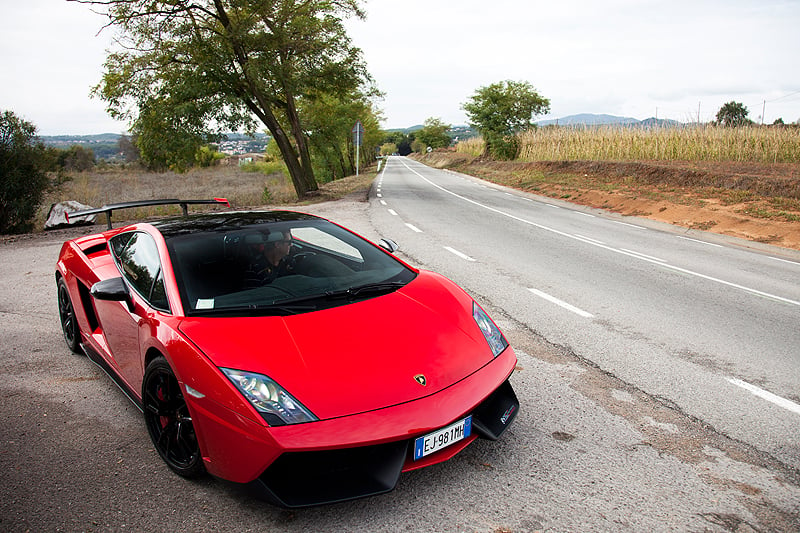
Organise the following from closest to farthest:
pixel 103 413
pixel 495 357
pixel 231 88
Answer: pixel 495 357
pixel 103 413
pixel 231 88

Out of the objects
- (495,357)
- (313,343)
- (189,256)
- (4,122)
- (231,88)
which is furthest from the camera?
(231,88)

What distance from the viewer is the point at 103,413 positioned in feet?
11.7

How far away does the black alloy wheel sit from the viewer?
179 inches

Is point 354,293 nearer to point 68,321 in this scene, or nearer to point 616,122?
point 68,321

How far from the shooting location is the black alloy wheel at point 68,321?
15.0 feet

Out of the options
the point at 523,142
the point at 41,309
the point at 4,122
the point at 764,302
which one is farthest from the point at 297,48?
the point at 523,142

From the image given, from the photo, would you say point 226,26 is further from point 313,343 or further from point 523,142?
point 523,142

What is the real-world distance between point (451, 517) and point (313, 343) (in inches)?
40.4

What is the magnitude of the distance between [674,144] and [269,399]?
25253mm

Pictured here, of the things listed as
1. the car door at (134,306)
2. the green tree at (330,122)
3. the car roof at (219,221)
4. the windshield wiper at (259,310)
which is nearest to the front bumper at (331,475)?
the windshield wiper at (259,310)

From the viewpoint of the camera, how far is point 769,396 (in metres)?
3.84

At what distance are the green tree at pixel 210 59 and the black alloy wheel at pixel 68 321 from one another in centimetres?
1350

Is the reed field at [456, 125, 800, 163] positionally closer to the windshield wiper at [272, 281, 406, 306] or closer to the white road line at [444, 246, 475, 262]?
the white road line at [444, 246, 475, 262]

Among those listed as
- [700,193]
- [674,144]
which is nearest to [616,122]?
[674,144]
